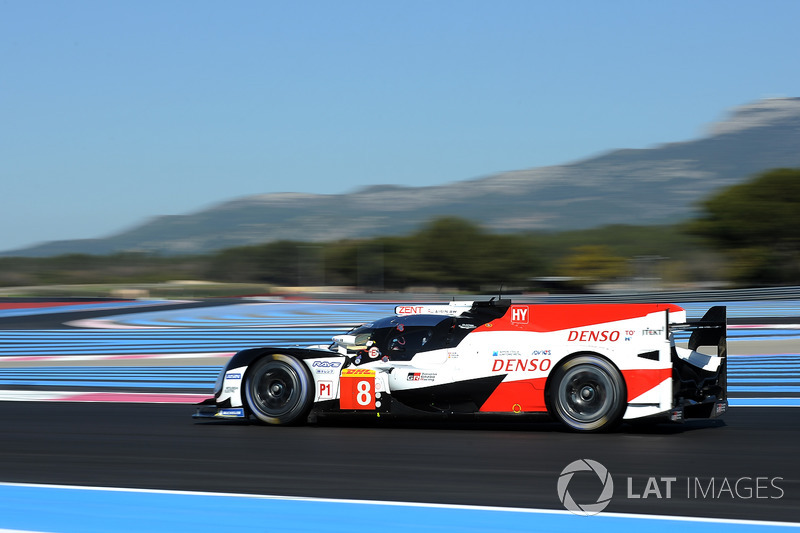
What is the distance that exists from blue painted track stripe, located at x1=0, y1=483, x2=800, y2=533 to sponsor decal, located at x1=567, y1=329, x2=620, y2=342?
2.79 metres

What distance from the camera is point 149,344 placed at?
20.0 m

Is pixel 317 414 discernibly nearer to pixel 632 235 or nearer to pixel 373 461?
pixel 373 461

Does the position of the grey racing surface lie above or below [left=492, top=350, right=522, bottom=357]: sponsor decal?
below

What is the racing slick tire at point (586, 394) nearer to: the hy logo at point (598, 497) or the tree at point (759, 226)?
the hy logo at point (598, 497)

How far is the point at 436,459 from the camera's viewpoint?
20.8 ft

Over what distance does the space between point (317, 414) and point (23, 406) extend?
4153mm

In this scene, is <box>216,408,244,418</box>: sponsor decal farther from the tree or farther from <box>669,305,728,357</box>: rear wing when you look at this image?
the tree

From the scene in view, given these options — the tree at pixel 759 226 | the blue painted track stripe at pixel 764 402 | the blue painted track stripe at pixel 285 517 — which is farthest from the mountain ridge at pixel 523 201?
the blue painted track stripe at pixel 285 517

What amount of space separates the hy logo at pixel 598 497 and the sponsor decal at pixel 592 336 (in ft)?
4.97

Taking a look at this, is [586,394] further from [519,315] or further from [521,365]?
[519,315]

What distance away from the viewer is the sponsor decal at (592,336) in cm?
738

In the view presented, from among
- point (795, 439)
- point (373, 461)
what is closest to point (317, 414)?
point (373, 461)

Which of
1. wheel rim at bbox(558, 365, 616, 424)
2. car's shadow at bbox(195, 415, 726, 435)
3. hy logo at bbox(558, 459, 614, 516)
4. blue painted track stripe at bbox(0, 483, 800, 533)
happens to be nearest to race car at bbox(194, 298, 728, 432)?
wheel rim at bbox(558, 365, 616, 424)

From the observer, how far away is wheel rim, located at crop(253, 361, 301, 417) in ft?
26.5
